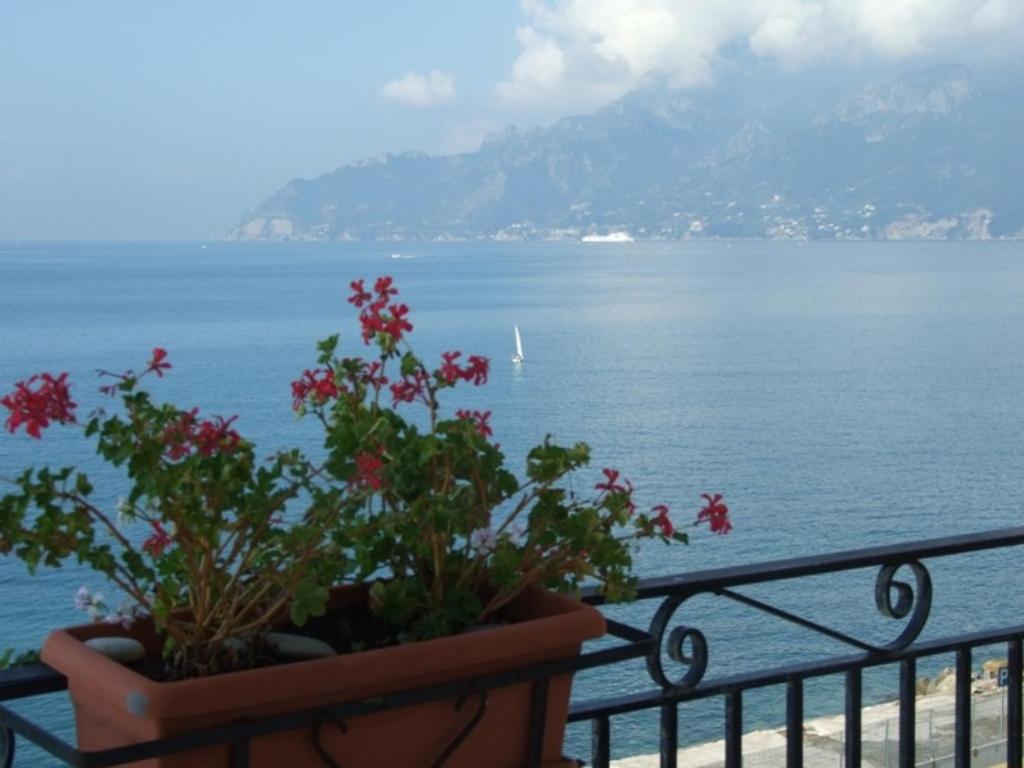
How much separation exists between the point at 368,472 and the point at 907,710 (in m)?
1.31

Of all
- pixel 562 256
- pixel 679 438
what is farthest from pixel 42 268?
pixel 679 438

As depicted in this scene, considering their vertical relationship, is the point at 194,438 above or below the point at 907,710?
above

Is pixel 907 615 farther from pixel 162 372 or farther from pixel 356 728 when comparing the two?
pixel 162 372

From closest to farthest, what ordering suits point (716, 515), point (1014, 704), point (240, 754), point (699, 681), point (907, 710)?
point (240, 754), point (716, 515), point (699, 681), point (907, 710), point (1014, 704)

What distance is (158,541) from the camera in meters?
1.35

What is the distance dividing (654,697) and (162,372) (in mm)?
795

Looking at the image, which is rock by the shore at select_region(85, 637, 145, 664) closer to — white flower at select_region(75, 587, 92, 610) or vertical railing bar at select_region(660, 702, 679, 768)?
white flower at select_region(75, 587, 92, 610)

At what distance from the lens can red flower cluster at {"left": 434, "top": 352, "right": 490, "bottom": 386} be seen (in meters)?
1.56

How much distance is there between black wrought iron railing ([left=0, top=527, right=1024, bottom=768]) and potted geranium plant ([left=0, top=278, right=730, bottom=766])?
2cm

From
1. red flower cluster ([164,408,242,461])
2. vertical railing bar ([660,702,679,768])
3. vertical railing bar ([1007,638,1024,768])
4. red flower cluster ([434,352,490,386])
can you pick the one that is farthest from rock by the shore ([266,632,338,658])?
vertical railing bar ([1007,638,1024,768])

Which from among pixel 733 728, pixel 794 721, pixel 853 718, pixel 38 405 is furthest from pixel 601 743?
pixel 38 405

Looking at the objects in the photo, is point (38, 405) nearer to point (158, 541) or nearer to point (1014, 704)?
point (158, 541)

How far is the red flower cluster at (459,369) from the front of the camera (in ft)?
5.11

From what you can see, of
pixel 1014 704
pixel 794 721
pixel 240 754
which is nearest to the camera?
pixel 240 754
